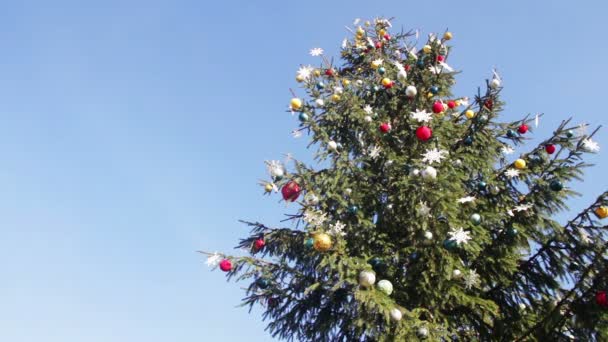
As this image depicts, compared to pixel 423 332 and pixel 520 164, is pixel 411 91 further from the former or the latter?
pixel 423 332

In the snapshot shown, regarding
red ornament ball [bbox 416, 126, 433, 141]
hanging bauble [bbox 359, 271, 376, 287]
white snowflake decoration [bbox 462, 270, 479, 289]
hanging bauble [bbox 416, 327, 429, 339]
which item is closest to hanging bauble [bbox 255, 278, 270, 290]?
hanging bauble [bbox 359, 271, 376, 287]

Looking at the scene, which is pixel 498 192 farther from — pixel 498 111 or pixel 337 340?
pixel 337 340

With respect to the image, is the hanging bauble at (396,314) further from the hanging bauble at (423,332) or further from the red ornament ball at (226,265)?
the red ornament ball at (226,265)

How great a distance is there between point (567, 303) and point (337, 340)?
3.30m

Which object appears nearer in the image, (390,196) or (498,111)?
(390,196)

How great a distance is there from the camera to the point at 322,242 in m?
6.21

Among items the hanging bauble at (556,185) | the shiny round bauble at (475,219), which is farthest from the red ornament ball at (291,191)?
the hanging bauble at (556,185)

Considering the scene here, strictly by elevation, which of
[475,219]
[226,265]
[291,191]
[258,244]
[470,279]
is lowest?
[470,279]

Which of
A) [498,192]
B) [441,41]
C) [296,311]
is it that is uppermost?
[441,41]

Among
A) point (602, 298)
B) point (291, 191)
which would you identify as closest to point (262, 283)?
point (291, 191)

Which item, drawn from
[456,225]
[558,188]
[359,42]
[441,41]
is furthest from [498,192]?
[359,42]

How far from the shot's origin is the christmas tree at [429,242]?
6395 millimetres

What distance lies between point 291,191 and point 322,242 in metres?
1.60

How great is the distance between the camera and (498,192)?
816cm
